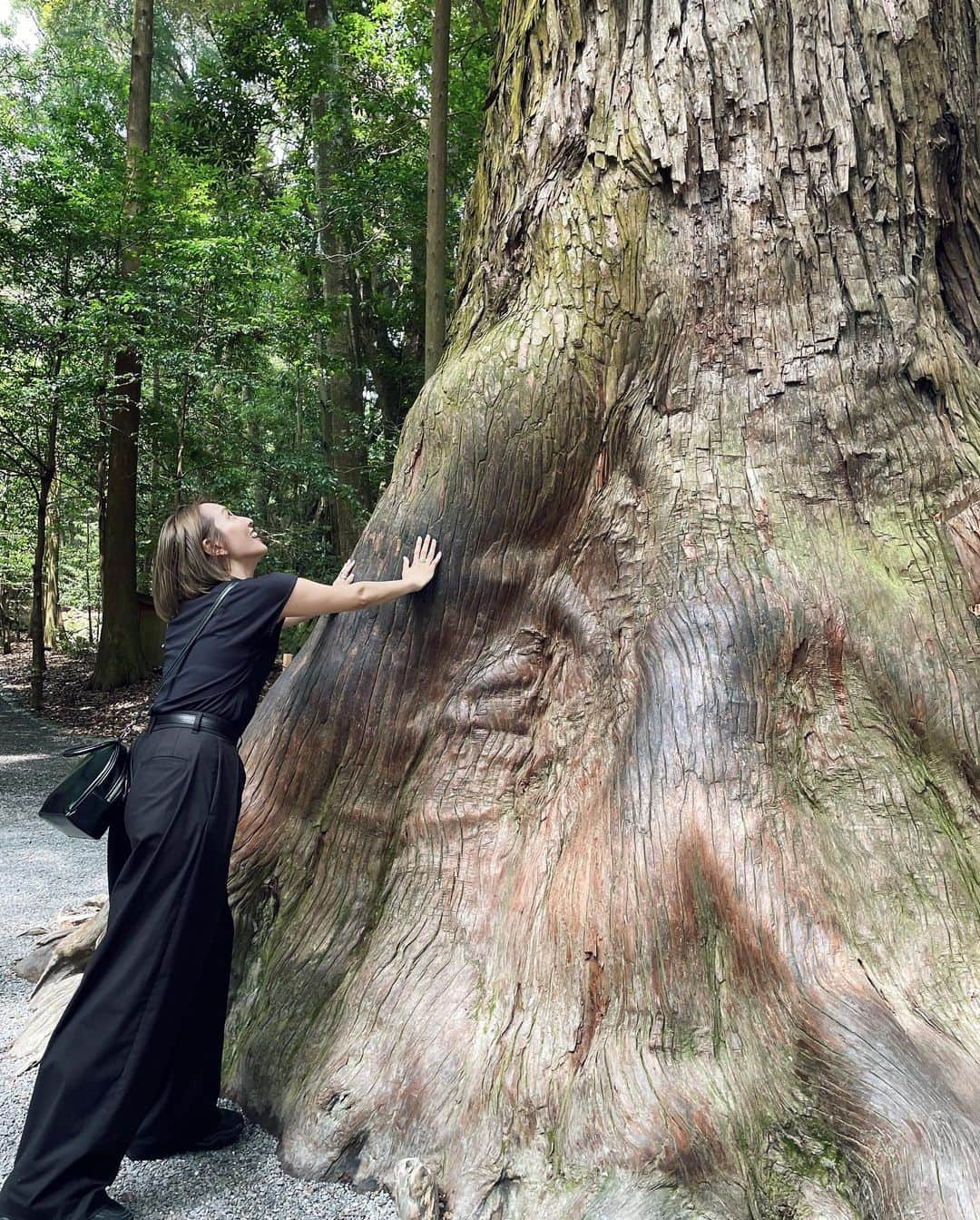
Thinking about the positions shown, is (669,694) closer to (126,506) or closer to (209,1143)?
(209,1143)

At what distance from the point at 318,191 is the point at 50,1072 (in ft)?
44.7

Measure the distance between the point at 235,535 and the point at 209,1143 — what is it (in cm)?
182

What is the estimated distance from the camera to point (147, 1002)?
8.35 feet

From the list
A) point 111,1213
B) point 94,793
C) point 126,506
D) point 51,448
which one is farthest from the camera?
point 126,506

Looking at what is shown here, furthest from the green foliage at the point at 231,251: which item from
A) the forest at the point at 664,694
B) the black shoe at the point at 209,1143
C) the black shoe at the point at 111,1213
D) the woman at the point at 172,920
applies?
the black shoe at the point at 111,1213

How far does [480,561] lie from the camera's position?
11.1 ft

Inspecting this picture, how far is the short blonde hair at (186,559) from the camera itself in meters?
2.97

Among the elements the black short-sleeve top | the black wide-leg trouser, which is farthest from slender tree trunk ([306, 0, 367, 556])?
the black wide-leg trouser

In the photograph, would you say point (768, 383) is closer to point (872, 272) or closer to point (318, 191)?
point (872, 272)

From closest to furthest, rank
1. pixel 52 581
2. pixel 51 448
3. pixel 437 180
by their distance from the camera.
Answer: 1. pixel 437 180
2. pixel 51 448
3. pixel 52 581

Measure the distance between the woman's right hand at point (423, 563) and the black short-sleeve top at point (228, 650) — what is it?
518mm

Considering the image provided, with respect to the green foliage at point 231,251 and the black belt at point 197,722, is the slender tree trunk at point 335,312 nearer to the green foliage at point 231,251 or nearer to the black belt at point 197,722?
the green foliage at point 231,251

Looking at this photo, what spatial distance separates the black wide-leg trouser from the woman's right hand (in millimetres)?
878

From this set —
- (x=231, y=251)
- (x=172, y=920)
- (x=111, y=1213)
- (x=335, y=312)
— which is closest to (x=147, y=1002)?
(x=172, y=920)
